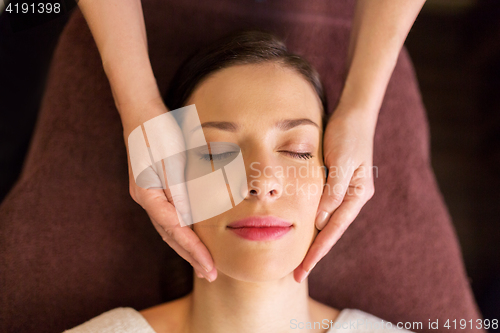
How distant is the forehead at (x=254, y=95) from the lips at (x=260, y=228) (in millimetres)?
205

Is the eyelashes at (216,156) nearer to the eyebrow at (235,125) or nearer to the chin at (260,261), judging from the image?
the eyebrow at (235,125)

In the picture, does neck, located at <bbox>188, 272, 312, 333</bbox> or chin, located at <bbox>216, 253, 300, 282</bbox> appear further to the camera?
neck, located at <bbox>188, 272, 312, 333</bbox>

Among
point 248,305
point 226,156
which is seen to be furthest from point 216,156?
point 248,305

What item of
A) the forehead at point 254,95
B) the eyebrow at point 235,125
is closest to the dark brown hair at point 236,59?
the forehead at point 254,95

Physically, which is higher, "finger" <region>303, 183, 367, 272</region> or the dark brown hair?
the dark brown hair

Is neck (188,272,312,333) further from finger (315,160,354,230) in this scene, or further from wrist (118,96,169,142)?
wrist (118,96,169,142)

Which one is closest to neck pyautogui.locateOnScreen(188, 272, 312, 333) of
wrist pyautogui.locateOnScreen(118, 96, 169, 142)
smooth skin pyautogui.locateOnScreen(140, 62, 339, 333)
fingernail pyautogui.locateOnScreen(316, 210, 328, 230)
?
smooth skin pyautogui.locateOnScreen(140, 62, 339, 333)

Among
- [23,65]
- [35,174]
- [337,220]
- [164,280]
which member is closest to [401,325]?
[337,220]

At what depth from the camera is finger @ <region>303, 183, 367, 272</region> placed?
2.45ft

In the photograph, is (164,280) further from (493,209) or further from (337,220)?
(493,209)

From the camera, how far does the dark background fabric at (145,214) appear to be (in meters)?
0.93

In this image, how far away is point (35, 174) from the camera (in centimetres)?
96

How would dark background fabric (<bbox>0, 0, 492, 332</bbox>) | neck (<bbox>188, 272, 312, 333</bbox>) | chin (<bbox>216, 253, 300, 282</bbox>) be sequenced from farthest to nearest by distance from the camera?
dark background fabric (<bbox>0, 0, 492, 332</bbox>), neck (<bbox>188, 272, 312, 333</bbox>), chin (<bbox>216, 253, 300, 282</bbox>)

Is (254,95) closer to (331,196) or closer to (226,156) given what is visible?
(226,156)
